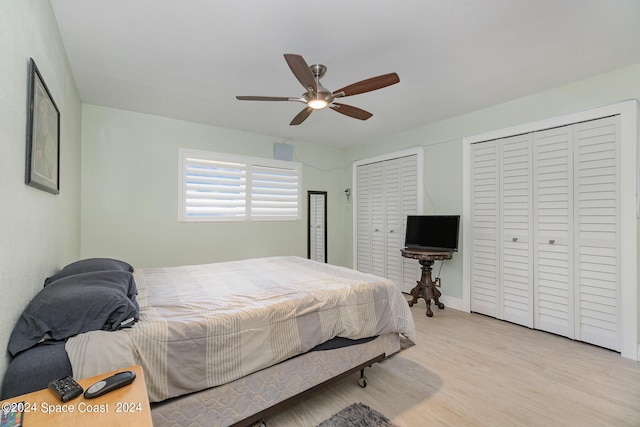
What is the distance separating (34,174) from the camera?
1.37m

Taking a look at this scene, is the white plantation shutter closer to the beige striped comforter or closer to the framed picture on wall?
the beige striped comforter

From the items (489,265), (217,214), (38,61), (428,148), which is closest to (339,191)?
(428,148)

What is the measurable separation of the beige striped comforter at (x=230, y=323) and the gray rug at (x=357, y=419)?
1.42 feet

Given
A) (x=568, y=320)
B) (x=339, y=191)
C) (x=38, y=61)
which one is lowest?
(x=568, y=320)

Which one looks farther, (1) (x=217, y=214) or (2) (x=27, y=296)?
(1) (x=217, y=214)

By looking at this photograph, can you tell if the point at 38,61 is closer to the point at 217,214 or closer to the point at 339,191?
the point at 217,214

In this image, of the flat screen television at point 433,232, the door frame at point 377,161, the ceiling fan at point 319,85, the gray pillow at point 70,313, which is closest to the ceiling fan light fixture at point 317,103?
the ceiling fan at point 319,85

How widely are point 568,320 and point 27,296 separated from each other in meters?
4.22

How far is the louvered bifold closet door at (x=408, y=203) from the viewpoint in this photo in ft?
13.4

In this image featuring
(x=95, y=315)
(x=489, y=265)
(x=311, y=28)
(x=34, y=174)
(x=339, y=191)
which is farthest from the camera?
(x=339, y=191)

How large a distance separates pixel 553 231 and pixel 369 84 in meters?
2.56

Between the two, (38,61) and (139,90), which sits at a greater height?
(139,90)

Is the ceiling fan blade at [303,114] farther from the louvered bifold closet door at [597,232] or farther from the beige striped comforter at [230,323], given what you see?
the louvered bifold closet door at [597,232]

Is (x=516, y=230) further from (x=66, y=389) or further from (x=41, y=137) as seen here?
(x=41, y=137)
